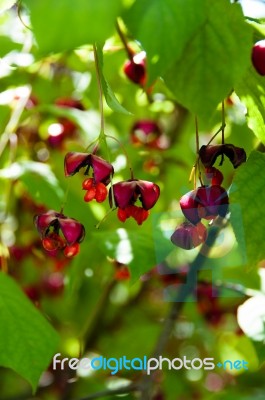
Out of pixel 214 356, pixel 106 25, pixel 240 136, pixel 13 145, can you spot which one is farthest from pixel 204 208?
pixel 214 356

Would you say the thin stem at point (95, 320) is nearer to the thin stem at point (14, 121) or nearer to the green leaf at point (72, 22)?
the thin stem at point (14, 121)

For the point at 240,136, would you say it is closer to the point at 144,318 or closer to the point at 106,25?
the point at 144,318

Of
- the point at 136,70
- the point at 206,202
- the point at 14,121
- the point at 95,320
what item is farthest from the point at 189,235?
the point at 95,320

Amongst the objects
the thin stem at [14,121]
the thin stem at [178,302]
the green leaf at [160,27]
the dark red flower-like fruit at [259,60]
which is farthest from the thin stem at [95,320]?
the green leaf at [160,27]

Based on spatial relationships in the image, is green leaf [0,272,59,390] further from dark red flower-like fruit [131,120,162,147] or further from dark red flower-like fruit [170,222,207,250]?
dark red flower-like fruit [131,120,162,147]

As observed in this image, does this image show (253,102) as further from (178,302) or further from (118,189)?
(178,302)

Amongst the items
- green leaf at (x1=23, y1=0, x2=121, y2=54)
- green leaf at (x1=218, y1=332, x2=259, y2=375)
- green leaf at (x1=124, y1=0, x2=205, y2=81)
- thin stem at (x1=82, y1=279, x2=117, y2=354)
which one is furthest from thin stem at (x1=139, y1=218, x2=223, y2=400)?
green leaf at (x1=23, y1=0, x2=121, y2=54)

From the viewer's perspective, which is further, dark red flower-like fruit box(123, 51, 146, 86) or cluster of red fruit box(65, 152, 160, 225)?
dark red flower-like fruit box(123, 51, 146, 86)
